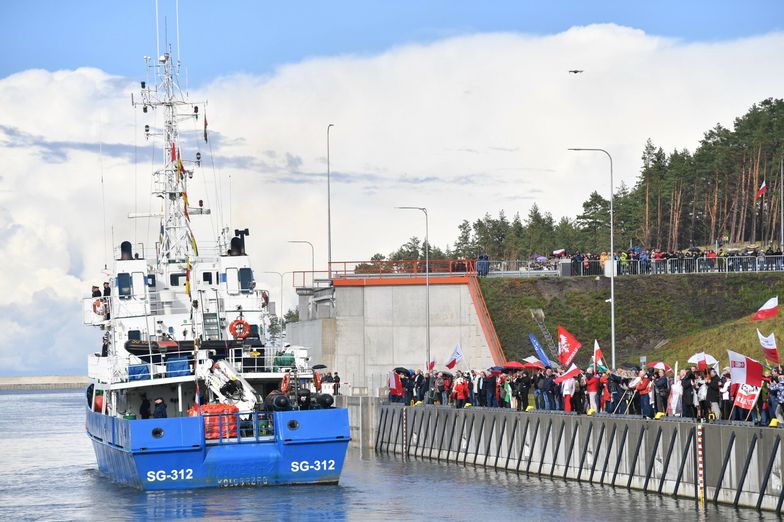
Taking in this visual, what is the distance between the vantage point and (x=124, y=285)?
46.6 m

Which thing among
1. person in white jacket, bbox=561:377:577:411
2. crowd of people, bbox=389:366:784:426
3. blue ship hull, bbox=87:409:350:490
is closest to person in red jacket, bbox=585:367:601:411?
crowd of people, bbox=389:366:784:426

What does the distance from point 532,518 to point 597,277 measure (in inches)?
2073

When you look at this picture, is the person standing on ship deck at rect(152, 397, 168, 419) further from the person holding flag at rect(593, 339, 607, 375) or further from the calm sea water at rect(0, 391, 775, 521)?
the person holding flag at rect(593, 339, 607, 375)

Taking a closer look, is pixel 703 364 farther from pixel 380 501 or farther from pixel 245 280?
pixel 245 280

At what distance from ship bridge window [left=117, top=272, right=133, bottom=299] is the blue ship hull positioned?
306 inches

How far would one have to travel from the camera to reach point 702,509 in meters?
32.7

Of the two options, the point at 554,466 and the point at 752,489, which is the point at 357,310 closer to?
the point at 554,466

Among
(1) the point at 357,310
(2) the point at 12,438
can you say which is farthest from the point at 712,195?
(2) the point at 12,438

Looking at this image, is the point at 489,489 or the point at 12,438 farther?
the point at 12,438

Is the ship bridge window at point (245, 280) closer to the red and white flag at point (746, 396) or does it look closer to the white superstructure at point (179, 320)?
the white superstructure at point (179, 320)

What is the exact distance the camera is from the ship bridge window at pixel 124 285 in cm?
4644

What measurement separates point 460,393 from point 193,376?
45.0 ft

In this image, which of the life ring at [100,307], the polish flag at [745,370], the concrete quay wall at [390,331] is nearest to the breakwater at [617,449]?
the polish flag at [745,370]

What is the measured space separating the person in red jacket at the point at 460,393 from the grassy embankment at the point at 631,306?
27.5 m
